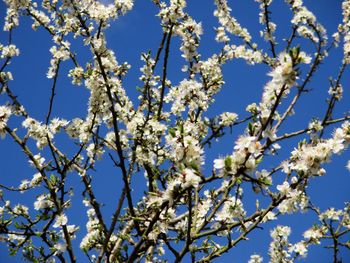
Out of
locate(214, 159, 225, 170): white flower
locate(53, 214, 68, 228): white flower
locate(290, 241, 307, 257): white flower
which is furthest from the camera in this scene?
locate(290, 241, 307, 257): white flower

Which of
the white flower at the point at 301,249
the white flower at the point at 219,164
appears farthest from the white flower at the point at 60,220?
the white flower at the point at 301,249

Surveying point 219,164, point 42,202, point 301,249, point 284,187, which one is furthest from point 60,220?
point 301,249

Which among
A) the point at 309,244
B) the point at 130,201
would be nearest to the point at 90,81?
the point at 130,201

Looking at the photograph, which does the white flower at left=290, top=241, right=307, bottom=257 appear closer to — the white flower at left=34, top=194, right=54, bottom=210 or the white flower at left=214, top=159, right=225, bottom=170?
the white flower at left=34, top=194, right=54, bottom=210

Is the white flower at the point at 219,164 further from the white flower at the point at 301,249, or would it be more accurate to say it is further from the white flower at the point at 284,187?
the white flower at the point at 301,249

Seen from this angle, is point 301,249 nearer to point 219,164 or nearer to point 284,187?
point 284,187

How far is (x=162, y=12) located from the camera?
225 inches

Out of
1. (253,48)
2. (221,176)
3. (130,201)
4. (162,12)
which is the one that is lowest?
(221,176)

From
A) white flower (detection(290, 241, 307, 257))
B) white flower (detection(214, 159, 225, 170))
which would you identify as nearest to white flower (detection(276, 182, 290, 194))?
white flower (detection(214, 159, 225, 170))

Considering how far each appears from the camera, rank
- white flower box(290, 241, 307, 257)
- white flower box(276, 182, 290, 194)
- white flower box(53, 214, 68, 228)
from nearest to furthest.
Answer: white flower box(276, 182, 290, 194), white flower box(53, 214, 68, 228), white flower box(290, 241, 307, 257)

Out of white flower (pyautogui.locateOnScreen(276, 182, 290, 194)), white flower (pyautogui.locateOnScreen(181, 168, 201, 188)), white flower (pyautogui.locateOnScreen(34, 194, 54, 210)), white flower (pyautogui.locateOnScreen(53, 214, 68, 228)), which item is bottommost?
white flower (pyautogui.locateOnScreen(181, 168, 201, 188))

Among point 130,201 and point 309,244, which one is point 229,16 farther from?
point 309,244

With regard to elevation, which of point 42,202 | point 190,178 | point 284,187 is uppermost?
point 42,202

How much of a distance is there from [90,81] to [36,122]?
94 cm
